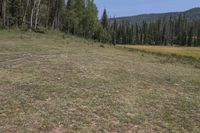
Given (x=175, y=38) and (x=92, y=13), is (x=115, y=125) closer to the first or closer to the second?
(x=92, y=13)

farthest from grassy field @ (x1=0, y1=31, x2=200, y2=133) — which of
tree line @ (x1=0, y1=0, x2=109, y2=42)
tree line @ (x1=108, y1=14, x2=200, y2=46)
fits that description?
tree line @ (x1=108, y1=14, x2=200, y2=46)

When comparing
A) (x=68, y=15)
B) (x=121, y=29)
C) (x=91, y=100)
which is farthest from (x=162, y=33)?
(x=91, y=100)

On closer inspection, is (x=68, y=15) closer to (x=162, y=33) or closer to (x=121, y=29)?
(x=121, y=29)

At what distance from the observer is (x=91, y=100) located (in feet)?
34.2

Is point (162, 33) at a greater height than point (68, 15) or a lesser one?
lesser

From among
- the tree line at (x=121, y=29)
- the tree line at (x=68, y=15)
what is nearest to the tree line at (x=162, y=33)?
the tree line at (x=121, y=29)

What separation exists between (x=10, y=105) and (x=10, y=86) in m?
2.08

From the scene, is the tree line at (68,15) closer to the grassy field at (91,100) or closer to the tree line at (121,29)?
the tree line at (121,29)

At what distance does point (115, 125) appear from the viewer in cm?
853

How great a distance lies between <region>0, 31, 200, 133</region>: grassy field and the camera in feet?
27.7

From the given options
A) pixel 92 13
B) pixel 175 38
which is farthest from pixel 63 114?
pixel 175 38

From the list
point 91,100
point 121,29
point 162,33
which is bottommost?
point 91,100

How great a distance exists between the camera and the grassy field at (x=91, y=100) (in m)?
8.45

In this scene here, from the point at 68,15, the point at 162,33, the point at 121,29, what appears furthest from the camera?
the point at 162,33
